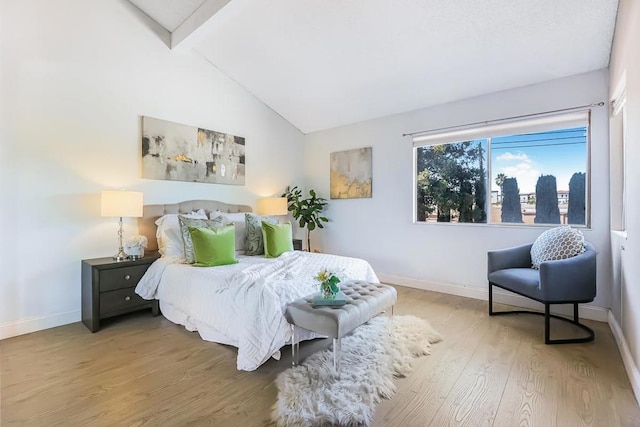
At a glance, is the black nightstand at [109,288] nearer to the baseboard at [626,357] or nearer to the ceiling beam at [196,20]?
the ceiling beam at [196,20]

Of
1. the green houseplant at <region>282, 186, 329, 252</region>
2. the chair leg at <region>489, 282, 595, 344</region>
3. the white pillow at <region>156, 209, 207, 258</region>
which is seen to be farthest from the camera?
the green houseplant at <region>282, 186, 329, 252</region>

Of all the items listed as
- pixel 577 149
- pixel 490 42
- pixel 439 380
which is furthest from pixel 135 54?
pixel 577 149

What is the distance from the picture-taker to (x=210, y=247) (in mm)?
2840

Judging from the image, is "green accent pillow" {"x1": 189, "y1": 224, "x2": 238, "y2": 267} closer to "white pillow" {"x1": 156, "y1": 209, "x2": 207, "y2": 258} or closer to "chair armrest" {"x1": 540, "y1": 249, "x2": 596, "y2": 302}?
"white pillow" {"x1": 156, "y1": 209, "x2": 207, "y2": 258}

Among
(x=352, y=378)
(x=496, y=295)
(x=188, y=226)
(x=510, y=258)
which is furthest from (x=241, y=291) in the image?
(x=496, y=295)

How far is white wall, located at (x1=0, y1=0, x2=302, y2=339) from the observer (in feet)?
8.64

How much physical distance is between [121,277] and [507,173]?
4363mm

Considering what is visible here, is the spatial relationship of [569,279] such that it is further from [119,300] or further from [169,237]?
[119,300]

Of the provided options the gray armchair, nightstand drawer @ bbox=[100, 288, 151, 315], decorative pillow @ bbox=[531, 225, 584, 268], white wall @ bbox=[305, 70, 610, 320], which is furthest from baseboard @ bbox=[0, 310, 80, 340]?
decorative pillow @ bbox=[531, 225, 584, 268]

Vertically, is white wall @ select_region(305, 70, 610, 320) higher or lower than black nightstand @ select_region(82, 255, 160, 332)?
higher

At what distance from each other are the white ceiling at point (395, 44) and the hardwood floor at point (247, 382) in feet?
8.64

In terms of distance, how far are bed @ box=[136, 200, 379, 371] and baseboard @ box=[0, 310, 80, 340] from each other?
2.31 ft

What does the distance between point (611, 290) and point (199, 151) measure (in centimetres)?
477

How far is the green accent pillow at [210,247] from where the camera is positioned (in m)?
2.82
